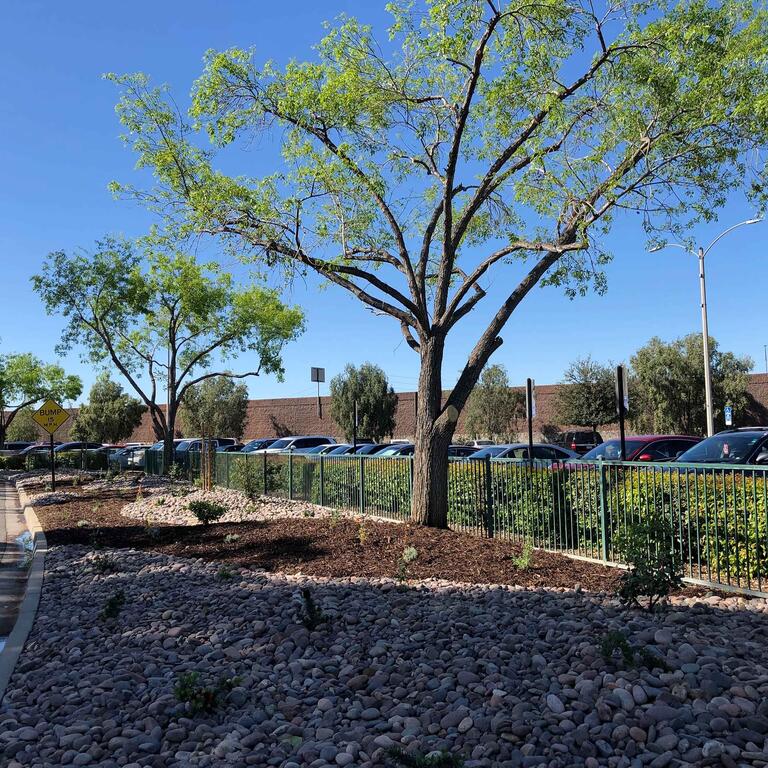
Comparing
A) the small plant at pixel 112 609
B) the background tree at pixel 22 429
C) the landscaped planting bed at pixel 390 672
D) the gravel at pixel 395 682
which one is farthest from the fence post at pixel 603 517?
the background tree at pixel 22 429

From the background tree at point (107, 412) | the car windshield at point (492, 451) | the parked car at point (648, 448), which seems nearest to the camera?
A: the parked car at point (648, 448)

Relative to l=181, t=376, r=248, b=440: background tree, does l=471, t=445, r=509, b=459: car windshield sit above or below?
below

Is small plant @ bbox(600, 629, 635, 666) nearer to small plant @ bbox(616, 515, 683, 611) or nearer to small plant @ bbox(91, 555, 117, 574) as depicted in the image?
small plant @ bbox(616, 515, 683, 611)

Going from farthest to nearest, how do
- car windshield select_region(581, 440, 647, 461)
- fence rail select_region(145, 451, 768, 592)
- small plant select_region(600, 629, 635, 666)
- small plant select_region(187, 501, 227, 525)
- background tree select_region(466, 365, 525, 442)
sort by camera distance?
background tree select_region(466, 365, 525, 442), car windshield select_region(581, 440, 647, 461), small plant select_region(187, 501, 227, 525), fence rail select_region(145, 451, 768, 592), small plant select_region(600, 629, 635, 666)

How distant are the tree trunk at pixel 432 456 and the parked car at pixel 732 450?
430 cm

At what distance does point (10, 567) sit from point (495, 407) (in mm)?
40500

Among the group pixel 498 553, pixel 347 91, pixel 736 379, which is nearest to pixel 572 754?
pixel 498 553

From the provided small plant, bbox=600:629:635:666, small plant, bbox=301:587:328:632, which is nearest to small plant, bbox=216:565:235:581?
small plant, bbox=301:587:328:632

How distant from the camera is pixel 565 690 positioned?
4.52 meters

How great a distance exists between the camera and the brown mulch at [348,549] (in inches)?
314

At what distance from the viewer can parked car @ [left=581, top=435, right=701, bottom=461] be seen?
15641 mm

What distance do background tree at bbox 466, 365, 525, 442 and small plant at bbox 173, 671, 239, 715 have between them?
4517 cm

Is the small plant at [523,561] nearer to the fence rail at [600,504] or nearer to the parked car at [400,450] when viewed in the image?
the fence rail at [600,504]

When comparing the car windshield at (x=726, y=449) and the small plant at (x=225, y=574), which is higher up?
the car windshield at (x=726, y=449)
